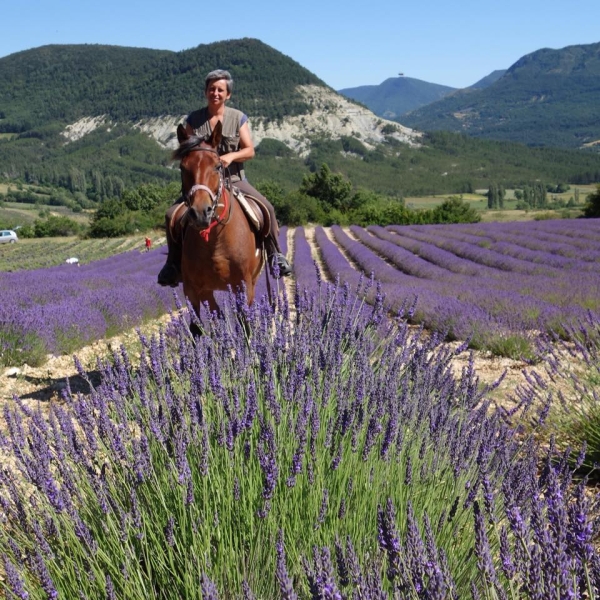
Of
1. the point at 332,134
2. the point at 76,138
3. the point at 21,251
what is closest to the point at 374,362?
the point at 21,251

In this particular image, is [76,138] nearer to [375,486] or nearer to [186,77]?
[186,77]

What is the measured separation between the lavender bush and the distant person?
2.19 meters

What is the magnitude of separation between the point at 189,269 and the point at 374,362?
1.67 metres

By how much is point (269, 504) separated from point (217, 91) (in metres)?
3.64

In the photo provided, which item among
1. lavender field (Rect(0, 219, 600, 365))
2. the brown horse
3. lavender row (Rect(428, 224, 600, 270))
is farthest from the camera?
lavender row (Rect(428, 224, 600, 270))

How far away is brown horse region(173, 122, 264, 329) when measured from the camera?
148 inches

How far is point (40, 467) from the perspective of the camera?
156cm

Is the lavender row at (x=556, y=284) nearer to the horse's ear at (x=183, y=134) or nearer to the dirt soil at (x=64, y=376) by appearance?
the dirt soil at (x=64, y=376)

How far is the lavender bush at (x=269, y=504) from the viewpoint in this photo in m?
1.16

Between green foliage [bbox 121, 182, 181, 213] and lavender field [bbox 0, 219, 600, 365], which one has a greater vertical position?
green foliage [bbox 121, 182, 181, 213]

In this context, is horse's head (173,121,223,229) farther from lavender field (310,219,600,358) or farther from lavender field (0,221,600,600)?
lavender field (310,219,600,358)

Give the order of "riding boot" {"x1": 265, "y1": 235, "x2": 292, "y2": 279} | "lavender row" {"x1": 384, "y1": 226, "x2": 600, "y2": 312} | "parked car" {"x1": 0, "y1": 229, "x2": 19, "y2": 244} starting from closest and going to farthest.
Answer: "riding boot" {"x1": 265, "y1": 235, "x2": 292, "y2": 279} → "lavender row" {"x1": 384, "y1": 226, "x2": 600, "y2": 312} → "parked car" {"x1": 0, "y1": 229, "x2": 19, "y2": 244}

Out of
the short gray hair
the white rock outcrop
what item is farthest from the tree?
the white rock outcrop

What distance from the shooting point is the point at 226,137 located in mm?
4512
